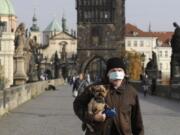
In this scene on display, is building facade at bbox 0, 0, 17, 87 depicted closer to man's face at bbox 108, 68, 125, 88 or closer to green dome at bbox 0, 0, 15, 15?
green dome at bbox 0, 0, 15, 15

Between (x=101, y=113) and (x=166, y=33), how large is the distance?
602 feet

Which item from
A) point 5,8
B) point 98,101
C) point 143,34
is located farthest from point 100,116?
point 143,34

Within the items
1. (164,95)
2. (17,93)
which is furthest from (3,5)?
(17,93)

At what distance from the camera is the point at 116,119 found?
6246 millimetres

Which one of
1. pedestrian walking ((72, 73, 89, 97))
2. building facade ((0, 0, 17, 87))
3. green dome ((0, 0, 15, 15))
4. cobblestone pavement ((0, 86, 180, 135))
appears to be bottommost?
cobblestone pavement ((0, 86, 180, 135))

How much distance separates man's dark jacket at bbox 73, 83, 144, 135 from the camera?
20.5ft

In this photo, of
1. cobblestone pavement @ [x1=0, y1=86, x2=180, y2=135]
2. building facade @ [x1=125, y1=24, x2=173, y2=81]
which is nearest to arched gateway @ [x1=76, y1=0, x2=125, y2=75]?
building facade @ [x1=125, y1=24, x2=173, y2=81]

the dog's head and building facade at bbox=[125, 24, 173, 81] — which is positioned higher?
building facade at bbox=[125, 24, 173, 81]

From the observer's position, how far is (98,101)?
620cm

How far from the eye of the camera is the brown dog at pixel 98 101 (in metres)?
6.16

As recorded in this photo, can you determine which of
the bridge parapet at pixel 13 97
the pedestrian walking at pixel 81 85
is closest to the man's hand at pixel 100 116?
the pedestrian walking at pixel 81 85

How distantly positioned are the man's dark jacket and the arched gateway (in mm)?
107151

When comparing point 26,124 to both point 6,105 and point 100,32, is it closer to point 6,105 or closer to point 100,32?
point 6,105

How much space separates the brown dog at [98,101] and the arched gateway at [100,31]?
107 m
